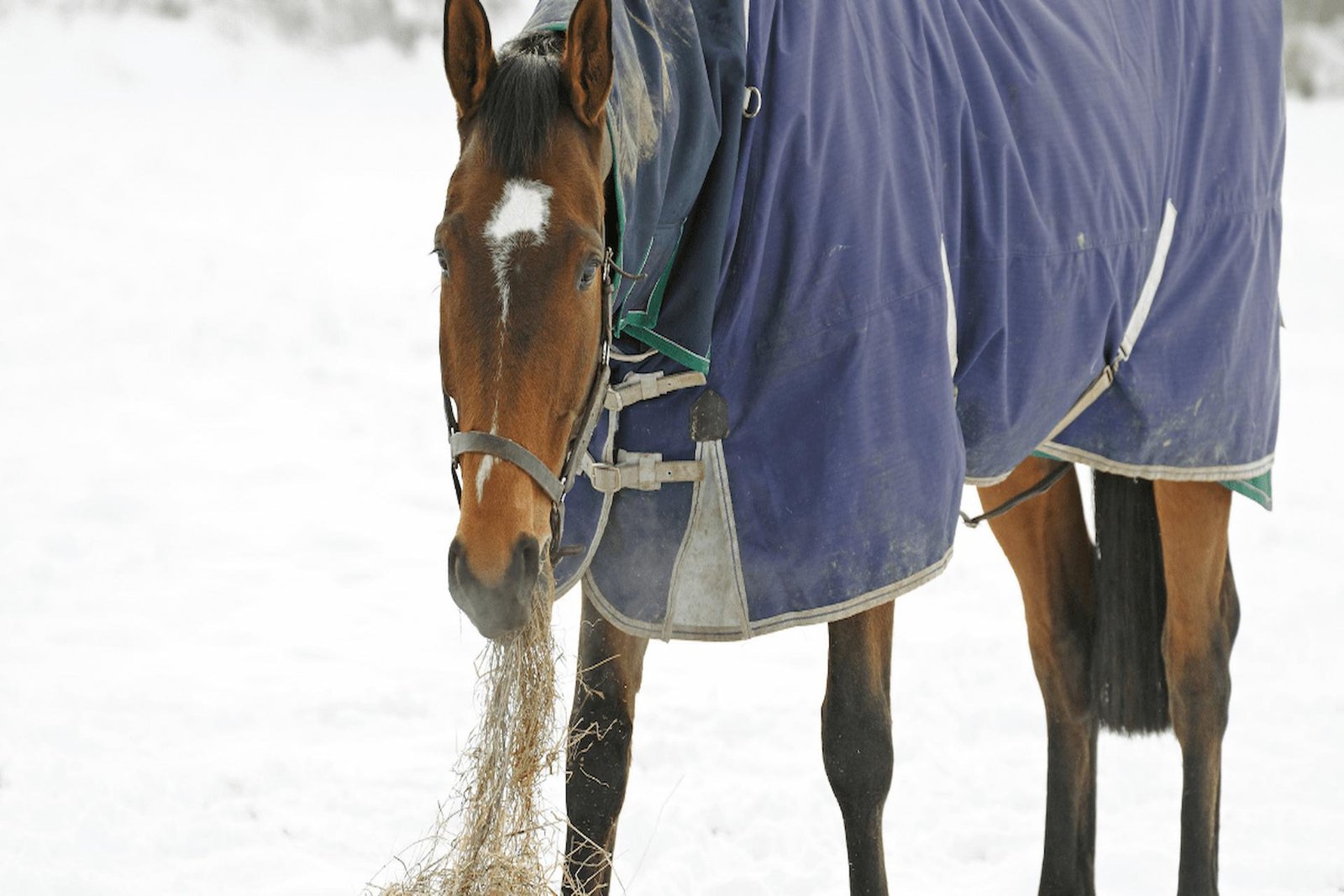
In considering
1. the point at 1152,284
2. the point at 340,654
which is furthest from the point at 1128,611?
the point at 340,654

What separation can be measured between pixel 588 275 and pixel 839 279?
0.48 m

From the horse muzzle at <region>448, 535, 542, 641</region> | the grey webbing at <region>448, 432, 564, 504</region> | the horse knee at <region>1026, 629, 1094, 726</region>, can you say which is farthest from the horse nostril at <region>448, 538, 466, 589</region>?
the horse knee at <region>1026, 629, 1094, 726</region>

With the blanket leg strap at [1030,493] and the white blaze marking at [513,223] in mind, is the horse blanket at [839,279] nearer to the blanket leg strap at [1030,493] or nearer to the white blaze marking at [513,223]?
the white blaze marking at [513,223]

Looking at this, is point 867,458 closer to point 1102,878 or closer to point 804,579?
point 804,579

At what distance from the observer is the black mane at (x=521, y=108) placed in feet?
5.18

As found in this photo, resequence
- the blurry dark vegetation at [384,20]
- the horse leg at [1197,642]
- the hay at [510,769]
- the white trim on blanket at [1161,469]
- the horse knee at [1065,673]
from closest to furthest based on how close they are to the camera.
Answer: the hay at [510,769]
the white trim on blanket at [1161,469]
the horse leg at [1197,642]
the horse knee at [1065,673]
the blurry dark vegetation at [384,20]

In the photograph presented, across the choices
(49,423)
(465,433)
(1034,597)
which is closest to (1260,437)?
(1034,597)

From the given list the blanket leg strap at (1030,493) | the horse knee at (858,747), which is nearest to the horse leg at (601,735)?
the horse knee at (858,747)

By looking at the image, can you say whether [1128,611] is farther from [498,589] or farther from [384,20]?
[384,20]

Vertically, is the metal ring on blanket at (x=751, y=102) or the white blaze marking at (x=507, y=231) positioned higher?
the metal ring on blanket at (x=751, y=102)

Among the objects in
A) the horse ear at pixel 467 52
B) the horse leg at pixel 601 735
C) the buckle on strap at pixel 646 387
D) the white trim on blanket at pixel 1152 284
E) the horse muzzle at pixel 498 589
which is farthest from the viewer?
the white trim on blanket at pixel 1152 284

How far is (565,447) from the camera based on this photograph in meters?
1.67

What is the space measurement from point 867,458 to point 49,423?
518cm

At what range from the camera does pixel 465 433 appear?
1.57 m
